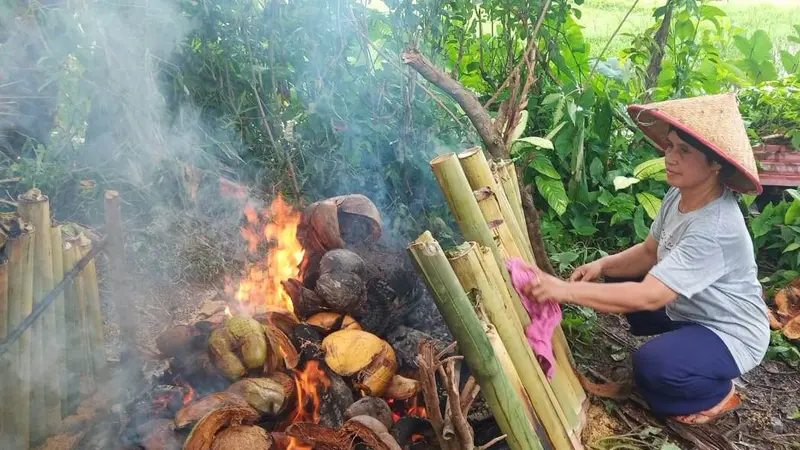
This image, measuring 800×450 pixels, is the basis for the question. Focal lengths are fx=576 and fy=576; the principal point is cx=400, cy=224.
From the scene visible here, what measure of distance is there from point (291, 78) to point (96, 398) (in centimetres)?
243

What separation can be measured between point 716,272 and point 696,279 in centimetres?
12

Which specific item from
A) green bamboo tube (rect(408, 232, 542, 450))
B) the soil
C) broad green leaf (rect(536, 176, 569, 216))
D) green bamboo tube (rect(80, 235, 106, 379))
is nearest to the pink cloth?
green bamboo tube (rect(408, 232, 542, 450))

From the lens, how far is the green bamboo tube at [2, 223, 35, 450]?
208 cm

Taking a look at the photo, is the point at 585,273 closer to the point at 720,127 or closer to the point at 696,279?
the point at 696,279

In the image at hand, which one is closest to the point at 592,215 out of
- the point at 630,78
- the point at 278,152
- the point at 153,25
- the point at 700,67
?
the point at 630,78

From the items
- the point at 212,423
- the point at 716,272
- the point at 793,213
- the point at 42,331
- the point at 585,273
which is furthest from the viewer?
the point at 793,213

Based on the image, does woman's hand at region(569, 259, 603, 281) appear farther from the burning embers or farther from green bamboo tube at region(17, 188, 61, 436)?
green bamboo tube at region(17, 188, 61, 436)

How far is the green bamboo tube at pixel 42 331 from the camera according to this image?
214 centimetres

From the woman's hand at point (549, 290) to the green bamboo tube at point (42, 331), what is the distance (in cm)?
188

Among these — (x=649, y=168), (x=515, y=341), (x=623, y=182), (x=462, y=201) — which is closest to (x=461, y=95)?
(x=462, y=201)

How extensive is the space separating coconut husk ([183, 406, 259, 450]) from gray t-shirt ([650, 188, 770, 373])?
1751 millimetres

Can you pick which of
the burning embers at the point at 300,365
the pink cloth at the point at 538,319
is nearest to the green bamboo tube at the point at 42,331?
the burning embers at the point at 300,365

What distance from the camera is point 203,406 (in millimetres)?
2219

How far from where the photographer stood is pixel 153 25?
11.5ft
